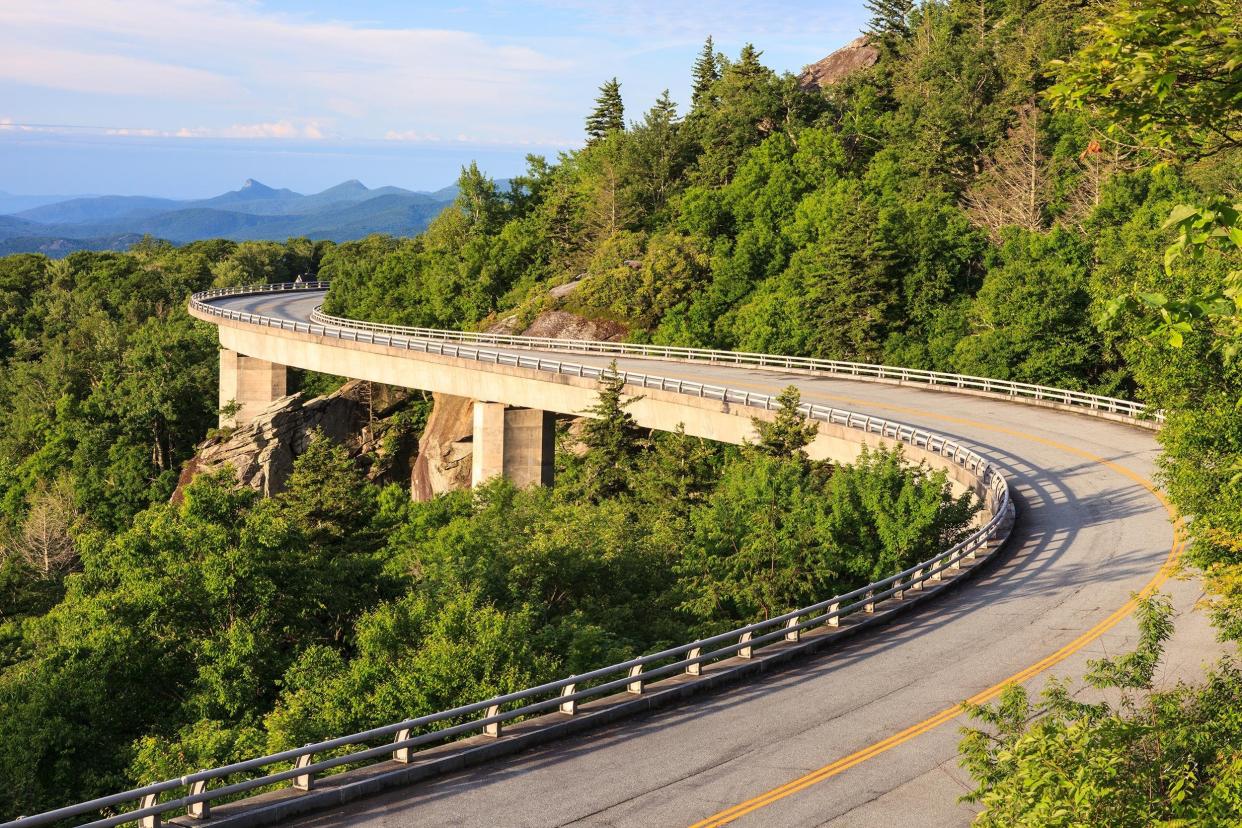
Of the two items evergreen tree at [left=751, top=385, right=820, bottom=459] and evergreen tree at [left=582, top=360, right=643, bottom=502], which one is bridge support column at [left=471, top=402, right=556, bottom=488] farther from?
evergreen tree at [left=751, top=385, right=820, bottom=459]

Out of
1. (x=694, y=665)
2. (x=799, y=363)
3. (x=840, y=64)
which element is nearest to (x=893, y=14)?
(x=840, y=64)

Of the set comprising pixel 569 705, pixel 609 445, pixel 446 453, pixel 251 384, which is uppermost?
pixel 569 705

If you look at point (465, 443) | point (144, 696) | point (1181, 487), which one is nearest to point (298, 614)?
point (144, 696)

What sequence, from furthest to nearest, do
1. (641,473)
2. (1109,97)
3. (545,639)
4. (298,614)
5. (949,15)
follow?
1. (949,15)
2. (641,473)
3. (298,614)
4. (545,639)
5. (1109,97)

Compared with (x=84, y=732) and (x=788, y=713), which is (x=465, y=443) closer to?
(x=84, y=732)

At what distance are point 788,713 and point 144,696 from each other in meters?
13.0

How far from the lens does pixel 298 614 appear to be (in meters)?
25.0

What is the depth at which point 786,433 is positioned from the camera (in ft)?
129

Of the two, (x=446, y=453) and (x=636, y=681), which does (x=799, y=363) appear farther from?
(x=636, y=681)

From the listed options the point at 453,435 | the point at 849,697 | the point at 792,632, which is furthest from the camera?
the point at 453,435

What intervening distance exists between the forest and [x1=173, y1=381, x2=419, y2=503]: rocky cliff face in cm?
897

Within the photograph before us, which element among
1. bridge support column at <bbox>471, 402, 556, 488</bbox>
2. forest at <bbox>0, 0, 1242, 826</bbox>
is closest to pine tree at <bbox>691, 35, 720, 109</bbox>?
forest at <bbox>0, 0, 1242, 826</bbox>

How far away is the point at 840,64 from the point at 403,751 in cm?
11153

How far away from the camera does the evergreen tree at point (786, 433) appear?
3941cm
